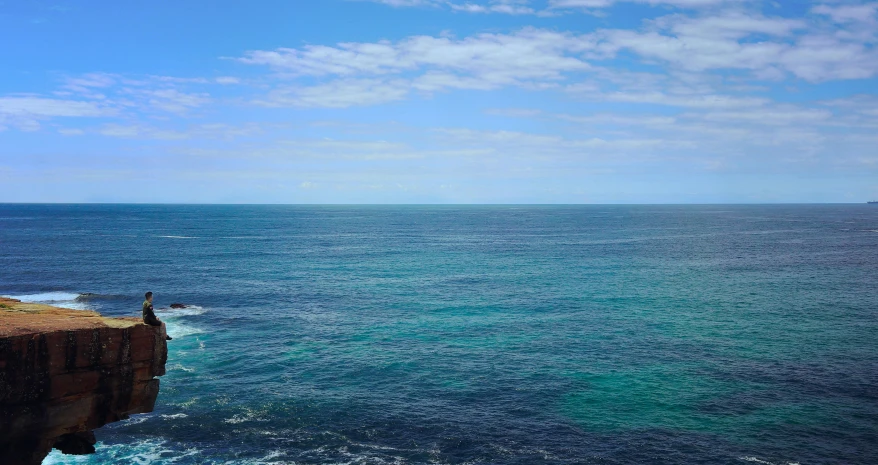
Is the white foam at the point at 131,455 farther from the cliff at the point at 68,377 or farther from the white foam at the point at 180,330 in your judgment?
the white foam at the point at 180,330

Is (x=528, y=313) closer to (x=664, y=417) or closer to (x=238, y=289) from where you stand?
(x=664, y=417)

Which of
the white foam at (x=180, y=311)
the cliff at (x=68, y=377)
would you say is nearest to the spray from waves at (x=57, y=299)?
the white foam at (x=180, y=311)

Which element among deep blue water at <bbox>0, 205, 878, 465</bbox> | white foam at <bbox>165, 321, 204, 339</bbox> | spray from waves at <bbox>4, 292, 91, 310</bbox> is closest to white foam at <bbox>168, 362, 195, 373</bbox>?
deep blue water at <bbox>0, 205, 878, 465</bbox>

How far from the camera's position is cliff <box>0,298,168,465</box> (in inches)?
701

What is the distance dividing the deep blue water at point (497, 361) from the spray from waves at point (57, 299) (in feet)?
2.00

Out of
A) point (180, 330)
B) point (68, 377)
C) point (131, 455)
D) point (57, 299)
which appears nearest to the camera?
point (68, 377)

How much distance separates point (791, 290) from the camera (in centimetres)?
9156

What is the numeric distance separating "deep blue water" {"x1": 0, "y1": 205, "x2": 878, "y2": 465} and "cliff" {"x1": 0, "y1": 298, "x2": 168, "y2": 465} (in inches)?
A: 749

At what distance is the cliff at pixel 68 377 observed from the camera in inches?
701

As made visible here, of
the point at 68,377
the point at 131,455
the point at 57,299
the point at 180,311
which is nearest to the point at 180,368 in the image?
the point at 131,455

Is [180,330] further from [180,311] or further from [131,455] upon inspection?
[131,455]

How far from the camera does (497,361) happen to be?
187ft

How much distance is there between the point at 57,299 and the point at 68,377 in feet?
238

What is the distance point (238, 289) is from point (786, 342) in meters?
74.7
